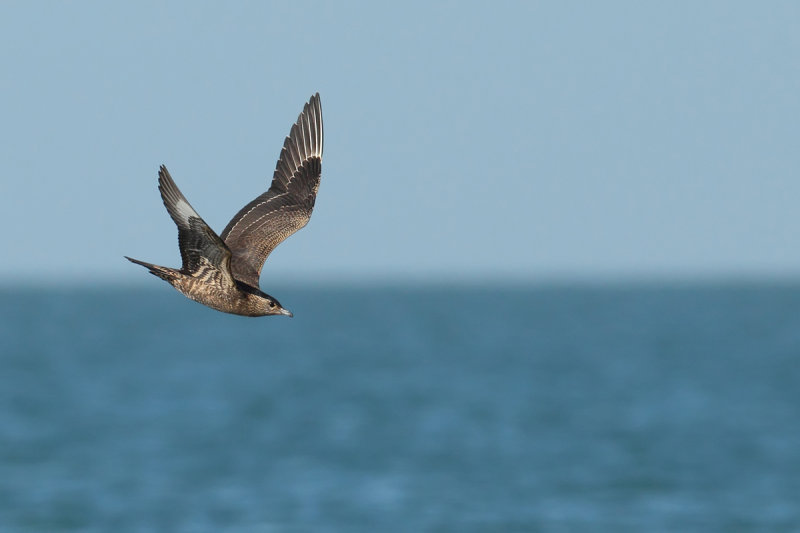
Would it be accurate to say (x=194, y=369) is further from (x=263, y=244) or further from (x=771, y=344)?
(x=263, y=244)

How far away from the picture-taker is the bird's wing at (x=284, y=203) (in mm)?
14070

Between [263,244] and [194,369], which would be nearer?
[263,244]

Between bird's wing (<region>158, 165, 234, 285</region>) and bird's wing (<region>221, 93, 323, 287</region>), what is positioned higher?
bird's wing (<region>221, 93, 323, 287</region>)

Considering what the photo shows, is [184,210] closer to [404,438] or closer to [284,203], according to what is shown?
[284,203]

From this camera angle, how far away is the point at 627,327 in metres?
141

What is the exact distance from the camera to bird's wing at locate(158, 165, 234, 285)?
454 inches

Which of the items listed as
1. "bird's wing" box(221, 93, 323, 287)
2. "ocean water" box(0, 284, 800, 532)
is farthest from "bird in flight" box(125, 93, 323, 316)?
"ocean water" box(0, 284, 800, 532)

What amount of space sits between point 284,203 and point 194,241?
3366 mm

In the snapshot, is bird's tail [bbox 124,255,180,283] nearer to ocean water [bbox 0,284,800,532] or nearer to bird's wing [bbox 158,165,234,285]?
bird's wing [bbox 158,165,234,285]

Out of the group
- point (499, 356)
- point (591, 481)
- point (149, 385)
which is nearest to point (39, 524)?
point (591, 481)

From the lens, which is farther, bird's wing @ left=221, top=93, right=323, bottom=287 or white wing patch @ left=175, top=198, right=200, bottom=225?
bird's wing @ left=221, top=93, right=323, bottom=287

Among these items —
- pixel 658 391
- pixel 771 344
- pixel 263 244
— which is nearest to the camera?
pixel 263 244

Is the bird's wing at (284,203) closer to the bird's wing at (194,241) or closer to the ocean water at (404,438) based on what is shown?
the bird's wing at (194,241)

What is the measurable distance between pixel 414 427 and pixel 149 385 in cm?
2510
